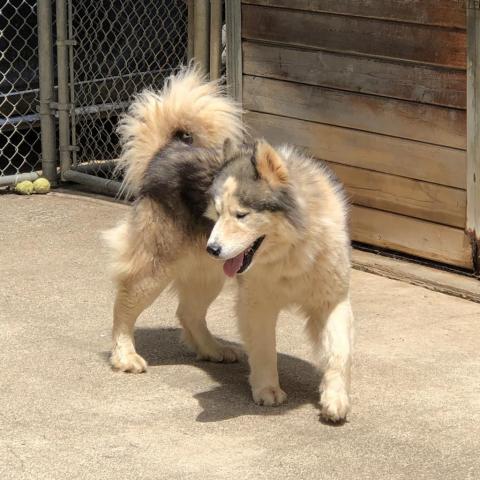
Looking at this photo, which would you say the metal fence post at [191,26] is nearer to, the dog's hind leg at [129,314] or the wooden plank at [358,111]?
the wooden plank at [358,111]

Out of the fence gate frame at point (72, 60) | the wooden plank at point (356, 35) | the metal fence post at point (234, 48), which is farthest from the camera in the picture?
the fence gate frame at point (72, 60)

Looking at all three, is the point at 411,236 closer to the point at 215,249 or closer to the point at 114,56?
the point at 215,249

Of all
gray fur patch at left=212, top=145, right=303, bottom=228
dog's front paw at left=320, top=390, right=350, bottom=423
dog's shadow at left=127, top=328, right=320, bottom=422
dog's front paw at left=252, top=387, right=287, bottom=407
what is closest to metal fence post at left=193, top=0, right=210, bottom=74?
dog's shadow at left=127, top=328, right=320, bottom=422

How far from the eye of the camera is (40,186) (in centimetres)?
763

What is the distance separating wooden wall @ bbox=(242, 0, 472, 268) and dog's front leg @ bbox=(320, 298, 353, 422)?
1724mm

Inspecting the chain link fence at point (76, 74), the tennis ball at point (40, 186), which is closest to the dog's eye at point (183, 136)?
the chain link fence at point (76, 74)

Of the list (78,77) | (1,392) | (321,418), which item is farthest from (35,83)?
(321,418)

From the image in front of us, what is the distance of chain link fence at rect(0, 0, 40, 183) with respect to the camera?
782cm

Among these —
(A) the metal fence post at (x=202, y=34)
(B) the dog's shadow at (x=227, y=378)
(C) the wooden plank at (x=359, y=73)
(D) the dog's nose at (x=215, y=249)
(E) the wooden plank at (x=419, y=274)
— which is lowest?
(B) the dog's shadow at (x=227, y=378)

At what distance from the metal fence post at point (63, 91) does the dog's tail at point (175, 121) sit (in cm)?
275

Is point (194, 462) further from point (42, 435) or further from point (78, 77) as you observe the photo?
point (78, 77)

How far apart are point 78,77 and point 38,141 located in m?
0.65

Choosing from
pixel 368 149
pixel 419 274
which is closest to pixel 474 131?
pixel 368 149

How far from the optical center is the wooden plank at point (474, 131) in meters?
5.46
